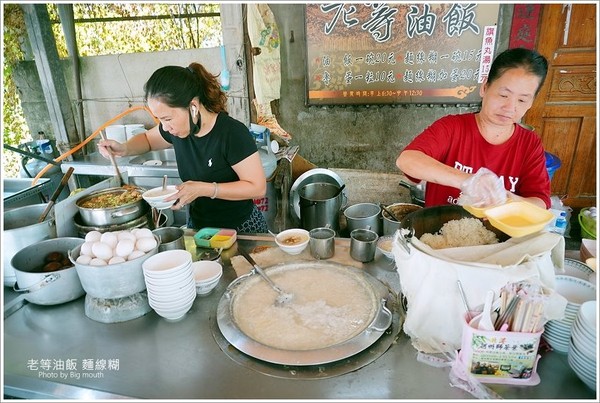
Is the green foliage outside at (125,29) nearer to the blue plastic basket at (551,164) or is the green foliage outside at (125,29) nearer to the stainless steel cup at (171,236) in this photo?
the stainless steel cup at (171,236)

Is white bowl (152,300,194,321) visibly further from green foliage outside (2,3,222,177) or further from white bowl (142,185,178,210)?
green foliage outside (2,3,222,177)

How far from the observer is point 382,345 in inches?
56.0

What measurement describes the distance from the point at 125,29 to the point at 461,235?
16.2ft

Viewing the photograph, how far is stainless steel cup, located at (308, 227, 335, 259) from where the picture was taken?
6.55ft

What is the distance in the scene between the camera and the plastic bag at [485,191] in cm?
149

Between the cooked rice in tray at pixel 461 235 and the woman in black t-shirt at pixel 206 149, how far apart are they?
1383 mm

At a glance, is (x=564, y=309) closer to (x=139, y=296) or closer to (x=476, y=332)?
(x=476, y=332)

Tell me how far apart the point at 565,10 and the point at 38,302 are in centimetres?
572

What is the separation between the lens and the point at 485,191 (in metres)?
1.50

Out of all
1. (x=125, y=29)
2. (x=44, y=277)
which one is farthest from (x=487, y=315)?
(x=125, y=29)

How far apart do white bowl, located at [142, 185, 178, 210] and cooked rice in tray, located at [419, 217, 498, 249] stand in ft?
4.47

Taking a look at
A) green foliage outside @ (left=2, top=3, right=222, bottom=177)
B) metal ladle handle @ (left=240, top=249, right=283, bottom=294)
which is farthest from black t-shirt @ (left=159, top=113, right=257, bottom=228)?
green foliage outside @ (left=2, top=3, right=222, bottom=177)

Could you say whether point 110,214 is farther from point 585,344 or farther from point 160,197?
point 585,344

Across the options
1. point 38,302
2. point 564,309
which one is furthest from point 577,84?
point 38,302
